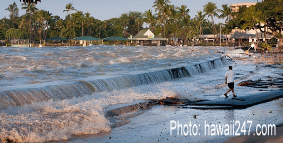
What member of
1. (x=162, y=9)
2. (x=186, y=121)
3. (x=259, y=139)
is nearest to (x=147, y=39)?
(x=162, y=9)

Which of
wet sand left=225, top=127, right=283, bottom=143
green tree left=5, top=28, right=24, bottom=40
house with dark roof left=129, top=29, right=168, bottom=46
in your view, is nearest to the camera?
wet sand left=225, top=127, right=283, bottom=143

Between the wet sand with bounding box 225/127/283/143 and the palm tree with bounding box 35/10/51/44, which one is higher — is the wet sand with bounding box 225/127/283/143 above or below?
below

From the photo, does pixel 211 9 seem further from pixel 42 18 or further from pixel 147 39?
pixel 42 18

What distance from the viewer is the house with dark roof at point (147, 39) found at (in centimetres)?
12747

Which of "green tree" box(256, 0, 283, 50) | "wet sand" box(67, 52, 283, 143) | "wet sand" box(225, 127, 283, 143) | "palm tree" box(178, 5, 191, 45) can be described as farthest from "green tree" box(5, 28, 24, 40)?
"wet sand" box(225, 127, 283, 143)

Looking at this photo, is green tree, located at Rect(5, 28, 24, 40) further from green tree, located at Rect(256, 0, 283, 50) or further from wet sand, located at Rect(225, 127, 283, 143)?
wet sand, located at Rect(225, 127, 283, 143)

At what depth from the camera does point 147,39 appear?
127812 millimetres

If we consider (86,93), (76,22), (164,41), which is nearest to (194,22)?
(164,41)

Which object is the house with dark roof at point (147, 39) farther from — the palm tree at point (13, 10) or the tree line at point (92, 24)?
the palm tree at point (13, 10)

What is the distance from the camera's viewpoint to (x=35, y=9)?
139m

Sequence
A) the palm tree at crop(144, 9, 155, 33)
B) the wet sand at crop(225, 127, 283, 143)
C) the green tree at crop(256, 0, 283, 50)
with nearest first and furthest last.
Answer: the wet sand at crop(225, 127, 283, 143), the green tree at crop(256, 0, 283, 50), the palm tree at crop(144, 9, 155, 33)

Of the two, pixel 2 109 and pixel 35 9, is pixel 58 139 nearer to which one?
pixel 2 109

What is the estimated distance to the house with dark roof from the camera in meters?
127

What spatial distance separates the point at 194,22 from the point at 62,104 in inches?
5252
